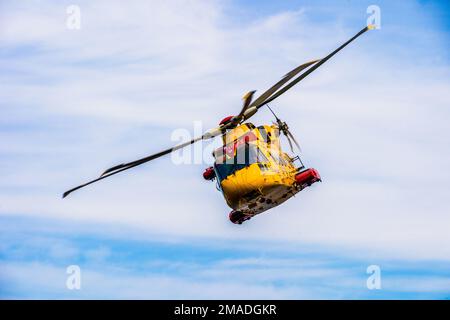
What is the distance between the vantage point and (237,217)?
108 metres

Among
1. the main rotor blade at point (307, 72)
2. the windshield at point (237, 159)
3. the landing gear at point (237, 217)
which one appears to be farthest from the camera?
the landing gear at point (237, 217)

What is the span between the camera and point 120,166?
102m

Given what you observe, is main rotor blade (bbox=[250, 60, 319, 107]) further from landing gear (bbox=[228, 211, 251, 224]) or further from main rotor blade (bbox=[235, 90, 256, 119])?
landing gear (bbox=[228, 211, 251, 224])

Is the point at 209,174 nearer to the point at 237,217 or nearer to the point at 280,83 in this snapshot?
the point at 237,217

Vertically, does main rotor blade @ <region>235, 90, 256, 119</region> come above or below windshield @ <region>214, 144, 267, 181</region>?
above

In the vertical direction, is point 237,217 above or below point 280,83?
below

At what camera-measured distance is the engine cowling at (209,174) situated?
363ft

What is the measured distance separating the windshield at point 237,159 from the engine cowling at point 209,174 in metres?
2.85

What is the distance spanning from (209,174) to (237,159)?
502 centimetres

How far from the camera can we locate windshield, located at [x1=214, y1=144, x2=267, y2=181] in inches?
4190

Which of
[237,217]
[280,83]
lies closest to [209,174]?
[237,217]

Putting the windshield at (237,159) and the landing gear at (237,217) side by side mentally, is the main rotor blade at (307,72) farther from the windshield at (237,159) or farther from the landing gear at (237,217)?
the landing gear at (237,217)
